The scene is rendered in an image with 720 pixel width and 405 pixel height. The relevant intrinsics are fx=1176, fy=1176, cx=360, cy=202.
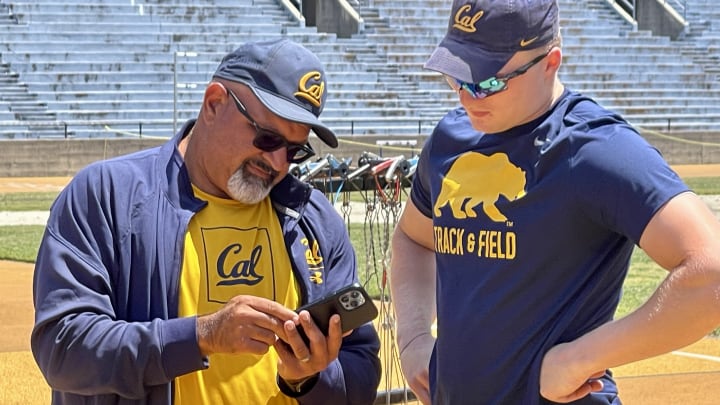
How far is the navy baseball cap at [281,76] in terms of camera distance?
2906mm

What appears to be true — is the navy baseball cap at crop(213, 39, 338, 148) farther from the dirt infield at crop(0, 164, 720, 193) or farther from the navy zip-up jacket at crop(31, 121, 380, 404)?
the dirt infield at crop(0, 164, 720, 193)

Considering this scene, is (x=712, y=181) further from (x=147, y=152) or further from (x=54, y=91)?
(x=147, y=152)

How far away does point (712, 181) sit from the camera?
24312 millimetres

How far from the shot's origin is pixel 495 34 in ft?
8.16

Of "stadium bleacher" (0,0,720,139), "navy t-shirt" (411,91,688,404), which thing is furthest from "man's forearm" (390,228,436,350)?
"stadium bleacher" (0,0,720,139)

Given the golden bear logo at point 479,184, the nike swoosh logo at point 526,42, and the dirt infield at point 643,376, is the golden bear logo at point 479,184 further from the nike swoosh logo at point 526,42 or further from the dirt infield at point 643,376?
the dirt infield at point 643,376

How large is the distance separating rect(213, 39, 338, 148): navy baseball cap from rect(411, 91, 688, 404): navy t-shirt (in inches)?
19.7

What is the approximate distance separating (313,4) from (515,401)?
33440 millimetres

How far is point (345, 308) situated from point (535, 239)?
0.48 meters

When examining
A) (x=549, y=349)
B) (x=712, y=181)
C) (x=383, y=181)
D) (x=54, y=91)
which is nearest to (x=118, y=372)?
(x=549, y=349)

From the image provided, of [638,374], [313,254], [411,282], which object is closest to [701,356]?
[638,374]

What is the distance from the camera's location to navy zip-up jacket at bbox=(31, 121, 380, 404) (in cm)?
265

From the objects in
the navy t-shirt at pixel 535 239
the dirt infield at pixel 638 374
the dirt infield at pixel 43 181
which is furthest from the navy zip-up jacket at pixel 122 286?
the dirt infield at pixel 43 181

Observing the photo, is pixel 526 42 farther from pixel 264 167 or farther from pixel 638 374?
pixel 638 374
